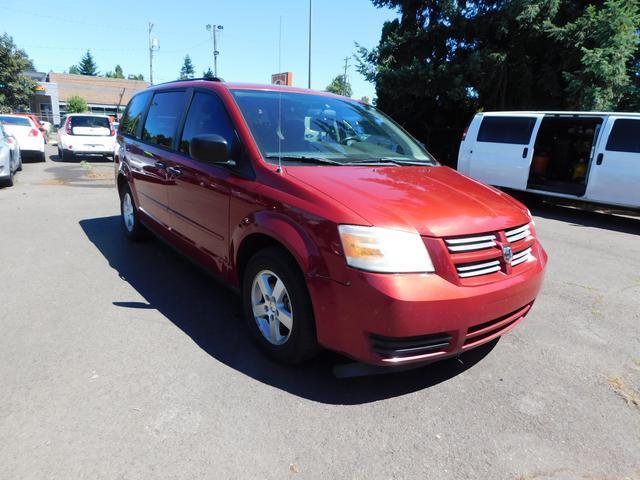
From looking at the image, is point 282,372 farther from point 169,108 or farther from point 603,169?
point 603,169

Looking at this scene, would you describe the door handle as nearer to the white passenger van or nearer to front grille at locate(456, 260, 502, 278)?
front grille at locate(456, 260, 502, 278)

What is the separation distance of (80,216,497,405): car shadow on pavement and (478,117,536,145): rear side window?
7218 millimetres

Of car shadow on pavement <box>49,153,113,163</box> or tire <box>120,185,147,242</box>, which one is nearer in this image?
tire <box>120,185,147,242</box>

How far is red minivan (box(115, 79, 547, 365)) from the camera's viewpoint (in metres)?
2.32

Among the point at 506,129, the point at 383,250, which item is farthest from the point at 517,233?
the point at 506,129

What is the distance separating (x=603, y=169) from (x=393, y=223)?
7377 mm

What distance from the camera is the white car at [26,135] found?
47.7ft

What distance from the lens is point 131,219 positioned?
18.5ft

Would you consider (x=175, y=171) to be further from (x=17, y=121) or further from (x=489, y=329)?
(x=17, y=121)

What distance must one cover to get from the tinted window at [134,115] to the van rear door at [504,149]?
731cm

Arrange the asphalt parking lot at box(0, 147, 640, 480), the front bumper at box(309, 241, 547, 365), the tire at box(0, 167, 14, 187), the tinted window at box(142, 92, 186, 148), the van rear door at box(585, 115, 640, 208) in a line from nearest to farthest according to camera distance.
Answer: the asphalt parking lot at box(0, 147, 640, 480) → the front bumper at box(309, 241, 547, 365) → the tinted window at box(142, 92, 186, 148) → the van rear door at box(585, 115, 640, 208) → the tire at box(0, 167, 14, 187)

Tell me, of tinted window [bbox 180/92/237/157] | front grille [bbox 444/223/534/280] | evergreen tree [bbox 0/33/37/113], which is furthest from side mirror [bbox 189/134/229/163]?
evergreen tree [bbox 0/33/37/113]

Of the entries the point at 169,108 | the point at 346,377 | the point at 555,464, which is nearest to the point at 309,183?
the point at 346,377

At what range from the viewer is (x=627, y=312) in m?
4.00
